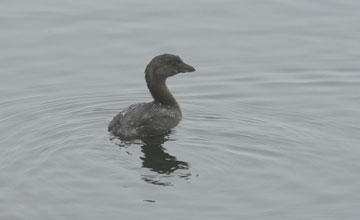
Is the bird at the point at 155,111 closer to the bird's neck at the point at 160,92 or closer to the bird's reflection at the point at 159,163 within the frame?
the bird's neck at the point at 160,92

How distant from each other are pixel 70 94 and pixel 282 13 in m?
6.18

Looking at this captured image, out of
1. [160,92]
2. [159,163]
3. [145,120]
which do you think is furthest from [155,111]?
[159,163]

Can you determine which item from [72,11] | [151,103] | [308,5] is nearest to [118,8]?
[72,11]

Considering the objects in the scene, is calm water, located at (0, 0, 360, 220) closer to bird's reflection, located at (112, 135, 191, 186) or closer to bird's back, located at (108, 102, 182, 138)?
bird's reflection, located at (112, 135, 191, 186)

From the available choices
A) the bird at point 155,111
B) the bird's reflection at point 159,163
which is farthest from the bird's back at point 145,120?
the bird's reflection at point 159,163

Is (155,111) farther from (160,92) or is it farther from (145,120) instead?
(160,92)

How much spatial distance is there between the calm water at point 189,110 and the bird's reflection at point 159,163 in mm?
37

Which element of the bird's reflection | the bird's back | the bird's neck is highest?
the bird's neck

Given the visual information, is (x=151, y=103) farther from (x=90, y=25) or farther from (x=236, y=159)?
(x=90, y=25)

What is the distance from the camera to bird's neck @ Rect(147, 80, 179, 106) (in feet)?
57.5

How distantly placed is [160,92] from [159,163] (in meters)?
2.63

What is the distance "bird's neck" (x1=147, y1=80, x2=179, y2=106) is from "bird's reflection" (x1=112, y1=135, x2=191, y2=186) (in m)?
1.10

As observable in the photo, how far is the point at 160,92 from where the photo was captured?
57.8 ft

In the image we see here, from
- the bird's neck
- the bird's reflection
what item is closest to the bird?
the bird's neck
